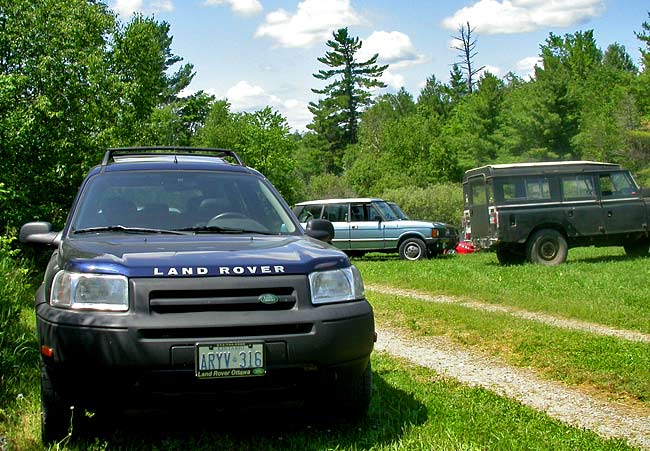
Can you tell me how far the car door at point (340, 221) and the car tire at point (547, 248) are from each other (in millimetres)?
7100

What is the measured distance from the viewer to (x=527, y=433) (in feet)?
15.0

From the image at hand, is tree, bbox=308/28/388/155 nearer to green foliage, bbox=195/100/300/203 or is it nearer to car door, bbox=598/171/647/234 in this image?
green foliage, bbox=195/100/300/203

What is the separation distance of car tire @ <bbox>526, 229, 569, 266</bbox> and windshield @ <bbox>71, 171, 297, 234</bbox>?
12789 mm

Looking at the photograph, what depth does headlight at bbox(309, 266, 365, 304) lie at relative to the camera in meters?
4.21

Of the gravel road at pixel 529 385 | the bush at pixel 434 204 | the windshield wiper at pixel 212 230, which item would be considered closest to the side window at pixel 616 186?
the gravel road at pixel 529 385

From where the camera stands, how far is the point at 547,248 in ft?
57.6

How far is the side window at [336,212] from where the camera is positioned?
23609 millimetres

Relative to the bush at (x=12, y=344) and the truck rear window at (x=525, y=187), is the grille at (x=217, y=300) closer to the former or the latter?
the bush at (x=12, y=344)

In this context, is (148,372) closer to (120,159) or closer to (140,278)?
(140,278)

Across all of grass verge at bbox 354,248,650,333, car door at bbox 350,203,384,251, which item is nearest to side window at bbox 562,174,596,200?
grass verge at bbox 354,248,650,333

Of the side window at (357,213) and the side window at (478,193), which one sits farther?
the side window at (357,213)

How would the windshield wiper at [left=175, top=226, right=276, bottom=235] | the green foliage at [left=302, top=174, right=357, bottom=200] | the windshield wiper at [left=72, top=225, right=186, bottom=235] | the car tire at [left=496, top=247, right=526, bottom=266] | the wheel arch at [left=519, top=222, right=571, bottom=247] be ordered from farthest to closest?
the green foliage at [left=302, top=174, right=357, bottom=200]
the car tire at [left=496, top=247, right=526, bottom=266]
the wheel arch at [left=519, top=222, right=571, bottom=247]
the windshield wiper at [left=175, top=226, right=276, bottom=235]
the windshield wiper at [left=72, top=225, right=186, bottom=235]

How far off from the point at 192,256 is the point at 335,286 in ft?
2.69

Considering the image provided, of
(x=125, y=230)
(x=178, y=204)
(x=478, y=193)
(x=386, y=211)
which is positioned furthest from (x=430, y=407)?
(x=386, y=211)
